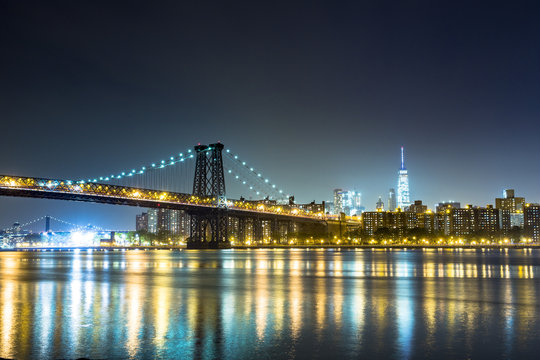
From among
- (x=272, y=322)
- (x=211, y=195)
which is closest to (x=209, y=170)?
(x=211, y=195)

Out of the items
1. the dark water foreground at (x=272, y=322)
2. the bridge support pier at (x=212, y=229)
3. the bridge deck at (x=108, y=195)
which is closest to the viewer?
the dark water foreground at (x=272, y=322)

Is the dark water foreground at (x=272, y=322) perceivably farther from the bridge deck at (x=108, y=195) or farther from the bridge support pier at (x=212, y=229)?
the bridge support pier at (x=212, y=229)

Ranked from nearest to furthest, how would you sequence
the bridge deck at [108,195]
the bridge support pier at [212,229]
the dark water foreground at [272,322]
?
the dark water foreground at [272,322], the bridge deck at [108,195], the bridge support pier at [212,229]

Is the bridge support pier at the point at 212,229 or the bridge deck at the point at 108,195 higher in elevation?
the bridge deck at the point at 108,195

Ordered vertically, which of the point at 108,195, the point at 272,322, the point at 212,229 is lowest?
the point at 272,322

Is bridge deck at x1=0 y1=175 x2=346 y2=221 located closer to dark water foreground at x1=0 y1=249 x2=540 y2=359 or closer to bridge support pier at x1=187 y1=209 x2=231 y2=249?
bridge support pier at x1=187 y1=209 x2=231 y2=249

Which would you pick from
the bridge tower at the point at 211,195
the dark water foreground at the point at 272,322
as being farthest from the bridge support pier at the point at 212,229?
the dark water foreground at the point at 272,322

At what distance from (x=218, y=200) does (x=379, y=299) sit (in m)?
83.6

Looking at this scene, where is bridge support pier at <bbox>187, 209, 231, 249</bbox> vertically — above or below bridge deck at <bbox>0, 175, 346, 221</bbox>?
below

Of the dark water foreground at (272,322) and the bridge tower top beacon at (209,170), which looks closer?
the dark water foreground at (272,322)

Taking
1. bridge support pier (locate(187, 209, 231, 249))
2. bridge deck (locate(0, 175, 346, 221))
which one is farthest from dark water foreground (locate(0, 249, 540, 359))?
bridge support pier (locate(187, 209, 231, 249))

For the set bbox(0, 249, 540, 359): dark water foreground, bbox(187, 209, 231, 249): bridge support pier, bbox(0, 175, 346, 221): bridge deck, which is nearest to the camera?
bbox(0, 249, 540, 359): dark water foreground

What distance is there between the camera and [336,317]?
15805mm

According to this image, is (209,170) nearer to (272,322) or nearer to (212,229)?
(212,229)
